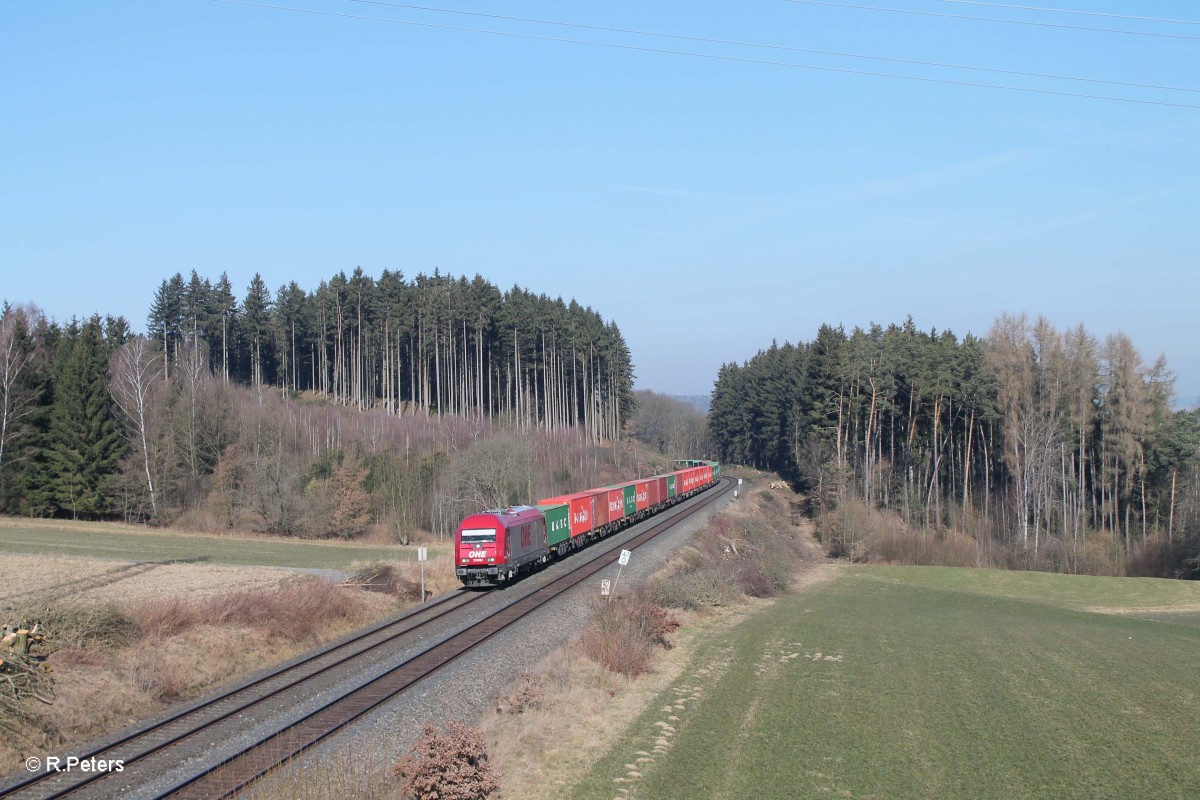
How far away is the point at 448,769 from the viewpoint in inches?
490

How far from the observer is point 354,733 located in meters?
15.8

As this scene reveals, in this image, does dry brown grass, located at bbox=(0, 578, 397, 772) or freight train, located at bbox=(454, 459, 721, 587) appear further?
freight train, located at bbox=(454, 459, 721, 587)

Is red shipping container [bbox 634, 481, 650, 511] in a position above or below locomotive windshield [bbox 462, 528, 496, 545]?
below

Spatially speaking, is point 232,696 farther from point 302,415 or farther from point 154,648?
point 302,415

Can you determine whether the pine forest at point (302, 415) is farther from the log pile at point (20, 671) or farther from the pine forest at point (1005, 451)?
the log pile at point (20, 671)

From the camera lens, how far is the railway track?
13.2 meters

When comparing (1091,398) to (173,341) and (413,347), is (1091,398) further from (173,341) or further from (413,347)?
(173,341)

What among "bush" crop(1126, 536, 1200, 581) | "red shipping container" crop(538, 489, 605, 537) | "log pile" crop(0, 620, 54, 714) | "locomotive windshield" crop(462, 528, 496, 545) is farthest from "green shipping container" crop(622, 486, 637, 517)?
"log pile" crop(0, 620, 54, 714)

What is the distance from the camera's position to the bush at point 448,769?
484 inches

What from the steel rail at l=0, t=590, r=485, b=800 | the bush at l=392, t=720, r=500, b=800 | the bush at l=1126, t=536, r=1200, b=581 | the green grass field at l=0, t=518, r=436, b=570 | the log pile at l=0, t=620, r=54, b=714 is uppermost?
the log pile at l=0, t=620, r=54, b=714

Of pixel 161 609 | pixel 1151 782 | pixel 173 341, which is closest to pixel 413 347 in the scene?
pixel 173 341

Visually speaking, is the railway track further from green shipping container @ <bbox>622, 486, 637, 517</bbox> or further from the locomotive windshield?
green shipping container @ <bbox>622, 486, 637, 517</bbox>

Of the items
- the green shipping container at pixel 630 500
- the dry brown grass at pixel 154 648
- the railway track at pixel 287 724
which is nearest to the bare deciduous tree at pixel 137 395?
the green shipping container at pixel 630 500

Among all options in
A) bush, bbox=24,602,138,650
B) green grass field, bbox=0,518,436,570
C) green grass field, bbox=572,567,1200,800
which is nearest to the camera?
green grass field, bbox=572,567,1200,800
